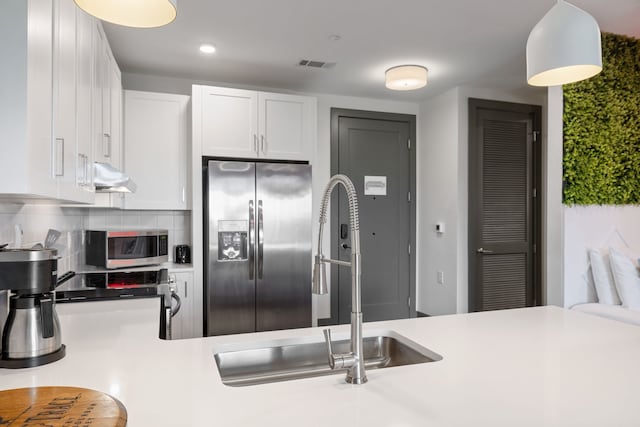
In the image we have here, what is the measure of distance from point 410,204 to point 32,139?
393 centimetres

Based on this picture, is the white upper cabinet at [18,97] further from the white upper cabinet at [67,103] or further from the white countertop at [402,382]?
the white countertop at [402,382]

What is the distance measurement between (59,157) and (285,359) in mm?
1007

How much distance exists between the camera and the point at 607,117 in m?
3.00

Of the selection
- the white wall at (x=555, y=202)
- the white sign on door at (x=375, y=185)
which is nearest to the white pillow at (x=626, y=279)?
the white wall at (x=555, y=202)

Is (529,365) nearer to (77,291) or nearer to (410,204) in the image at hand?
(77,291)

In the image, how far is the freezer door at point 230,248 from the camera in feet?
10.7

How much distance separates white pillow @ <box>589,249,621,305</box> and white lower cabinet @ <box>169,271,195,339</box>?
9.81 feet

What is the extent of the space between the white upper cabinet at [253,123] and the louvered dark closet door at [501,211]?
1676 mm

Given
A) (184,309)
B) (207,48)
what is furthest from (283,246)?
(207,48)

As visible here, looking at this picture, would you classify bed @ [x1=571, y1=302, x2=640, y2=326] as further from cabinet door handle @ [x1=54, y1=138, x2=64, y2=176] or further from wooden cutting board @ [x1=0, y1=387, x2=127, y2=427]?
cabinet door handle @ [x1=54, y1=138, x2=64, y2=176]

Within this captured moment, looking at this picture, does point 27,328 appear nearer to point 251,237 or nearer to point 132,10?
point 132,10

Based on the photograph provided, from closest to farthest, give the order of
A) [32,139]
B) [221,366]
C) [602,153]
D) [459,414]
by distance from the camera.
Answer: [459,414], [32,139], [221,366], [602,153]

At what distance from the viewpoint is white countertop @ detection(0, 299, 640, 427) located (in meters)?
0.95

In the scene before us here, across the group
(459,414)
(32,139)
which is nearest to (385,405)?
(459,414)
